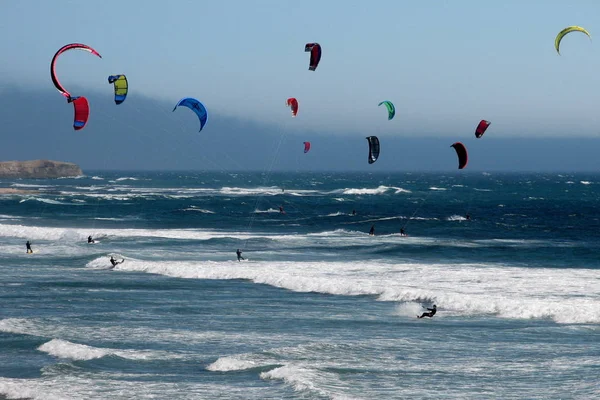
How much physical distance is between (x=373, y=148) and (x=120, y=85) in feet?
35.9

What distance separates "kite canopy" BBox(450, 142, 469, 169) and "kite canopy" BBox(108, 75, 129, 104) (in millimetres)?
13485

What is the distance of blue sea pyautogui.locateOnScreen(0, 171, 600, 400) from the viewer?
45.8 ft

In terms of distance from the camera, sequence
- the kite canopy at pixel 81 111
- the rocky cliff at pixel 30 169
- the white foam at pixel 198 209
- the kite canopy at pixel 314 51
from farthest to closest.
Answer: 1. the rocky cliff at pixel 30 169
2. the white foam at pixel 198 209
3. the kite canopy at pixel 314 51
4. the kite canopy at pixel 81 111

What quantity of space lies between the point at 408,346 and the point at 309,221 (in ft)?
140

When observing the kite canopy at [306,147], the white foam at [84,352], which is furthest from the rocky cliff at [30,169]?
the white foam at [84,352]

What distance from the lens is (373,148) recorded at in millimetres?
33219

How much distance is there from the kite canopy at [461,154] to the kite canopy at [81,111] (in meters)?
14.6

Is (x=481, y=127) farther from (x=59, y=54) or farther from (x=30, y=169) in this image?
(x=30, y=169)

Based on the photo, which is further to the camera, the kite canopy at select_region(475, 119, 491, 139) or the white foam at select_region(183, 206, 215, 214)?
the white foam at select_region(183, 206, 215, 214)

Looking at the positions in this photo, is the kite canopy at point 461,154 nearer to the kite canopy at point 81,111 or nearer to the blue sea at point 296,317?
the blue sea at point 296,317

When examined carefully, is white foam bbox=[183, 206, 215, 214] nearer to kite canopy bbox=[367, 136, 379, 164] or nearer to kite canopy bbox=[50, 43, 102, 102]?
kite canopy bbox=[367, 136, 379, 164]

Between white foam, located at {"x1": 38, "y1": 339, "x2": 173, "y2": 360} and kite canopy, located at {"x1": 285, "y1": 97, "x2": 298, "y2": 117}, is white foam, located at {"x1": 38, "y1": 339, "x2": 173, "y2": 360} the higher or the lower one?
the lower one

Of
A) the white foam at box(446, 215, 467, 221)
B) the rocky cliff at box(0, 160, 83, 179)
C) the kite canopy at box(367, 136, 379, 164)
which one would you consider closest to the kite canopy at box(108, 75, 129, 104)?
the kite canopy at box(367, 136, 379, 164)

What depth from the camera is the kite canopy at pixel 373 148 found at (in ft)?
107
